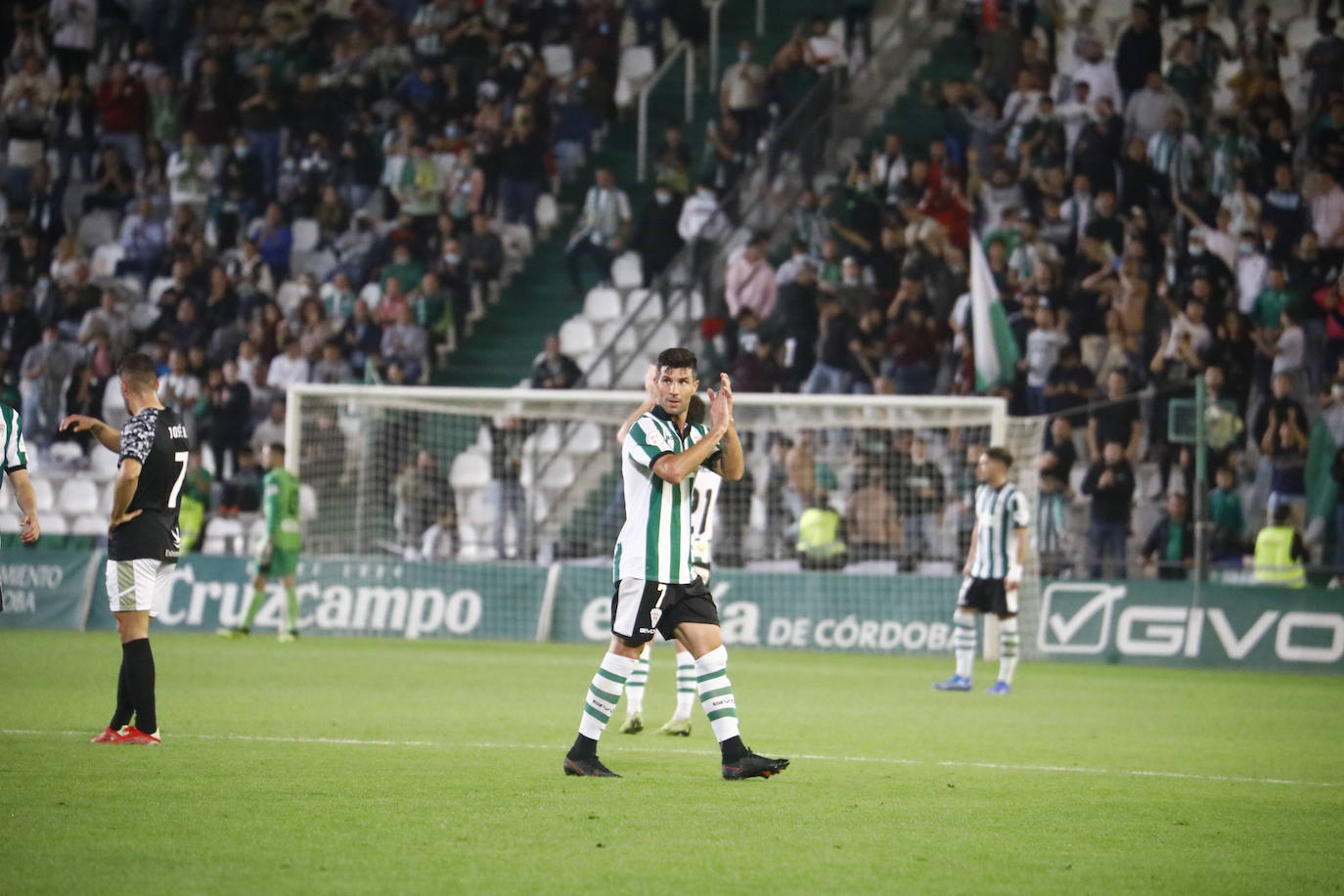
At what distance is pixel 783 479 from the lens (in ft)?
79.6

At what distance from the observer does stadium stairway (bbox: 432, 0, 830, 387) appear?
95.1ft

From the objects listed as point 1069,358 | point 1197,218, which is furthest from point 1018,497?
point 1197,218

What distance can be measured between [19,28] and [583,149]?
1019cm

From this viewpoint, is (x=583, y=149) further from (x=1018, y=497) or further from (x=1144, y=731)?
(x=1144, y=731)

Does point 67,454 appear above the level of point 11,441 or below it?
above

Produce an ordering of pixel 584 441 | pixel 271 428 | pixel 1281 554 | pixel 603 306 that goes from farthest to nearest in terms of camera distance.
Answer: pixel 603 306, pixel 271 428, pixel 584 441, pixel 1281 554

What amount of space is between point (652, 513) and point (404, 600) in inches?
597

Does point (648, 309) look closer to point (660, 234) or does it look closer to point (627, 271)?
point (660, 234)

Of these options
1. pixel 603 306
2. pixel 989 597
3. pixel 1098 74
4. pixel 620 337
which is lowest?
pixel 989 597

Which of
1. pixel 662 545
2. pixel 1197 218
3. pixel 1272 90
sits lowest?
pixel 662 545

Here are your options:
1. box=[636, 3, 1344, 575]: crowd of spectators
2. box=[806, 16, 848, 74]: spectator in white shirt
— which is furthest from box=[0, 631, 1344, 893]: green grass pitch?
box=[806, 16, 848, 74]: spectator in white shirt

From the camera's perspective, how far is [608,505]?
2528 cm

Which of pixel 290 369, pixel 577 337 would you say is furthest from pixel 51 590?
pixel 577 337

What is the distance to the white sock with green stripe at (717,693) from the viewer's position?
9.86m
